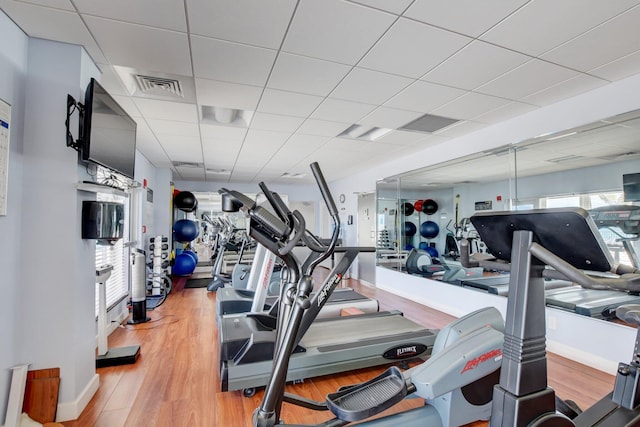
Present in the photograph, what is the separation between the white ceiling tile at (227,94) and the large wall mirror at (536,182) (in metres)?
2.28

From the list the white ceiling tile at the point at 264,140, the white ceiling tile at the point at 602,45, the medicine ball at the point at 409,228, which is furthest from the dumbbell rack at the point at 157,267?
the white ceiling tile at the point at 602,45

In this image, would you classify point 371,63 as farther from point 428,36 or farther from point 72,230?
point 72,230

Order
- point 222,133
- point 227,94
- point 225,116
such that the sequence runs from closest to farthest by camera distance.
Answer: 1. point 227,94
2. point 225,116
3. point 222,133

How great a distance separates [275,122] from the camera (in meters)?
3.72

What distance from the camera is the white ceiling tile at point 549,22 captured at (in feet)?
5.74

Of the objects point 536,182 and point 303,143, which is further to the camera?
point 303,143

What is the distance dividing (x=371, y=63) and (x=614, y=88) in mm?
2170

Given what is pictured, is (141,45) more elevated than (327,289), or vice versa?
(141,45)

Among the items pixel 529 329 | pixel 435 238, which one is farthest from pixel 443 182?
pixel 529 329

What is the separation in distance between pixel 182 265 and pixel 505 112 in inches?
259

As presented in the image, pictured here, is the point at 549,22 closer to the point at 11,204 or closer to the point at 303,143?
the point at 303,143

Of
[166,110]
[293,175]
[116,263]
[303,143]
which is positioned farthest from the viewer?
[293,175]

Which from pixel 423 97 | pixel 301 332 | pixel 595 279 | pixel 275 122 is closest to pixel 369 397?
pixel 301 332

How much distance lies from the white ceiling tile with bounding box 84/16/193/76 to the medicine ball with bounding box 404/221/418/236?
520cm
